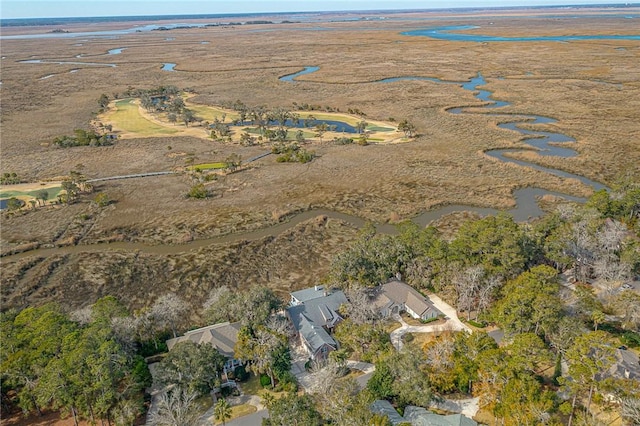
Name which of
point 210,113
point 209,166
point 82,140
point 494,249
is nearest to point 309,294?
point 494,249

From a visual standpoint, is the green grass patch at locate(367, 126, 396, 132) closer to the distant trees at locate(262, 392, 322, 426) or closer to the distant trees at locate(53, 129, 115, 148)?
the distant trees at locate(53, 129, 115, 148)

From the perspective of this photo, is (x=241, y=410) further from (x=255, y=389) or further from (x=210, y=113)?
(x=210, y=113)

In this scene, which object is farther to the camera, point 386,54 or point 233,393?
point 386,54

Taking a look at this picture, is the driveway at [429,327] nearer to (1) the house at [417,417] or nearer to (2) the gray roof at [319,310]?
(2) the gray roof at [319,310]

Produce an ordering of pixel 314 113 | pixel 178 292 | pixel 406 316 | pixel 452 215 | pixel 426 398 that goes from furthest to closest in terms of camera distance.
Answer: pixel 314 113
pixel 452 215
pixel 178 292
pixel 406 316
pixel 426 398

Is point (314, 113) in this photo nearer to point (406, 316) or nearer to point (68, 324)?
point (406, 316)

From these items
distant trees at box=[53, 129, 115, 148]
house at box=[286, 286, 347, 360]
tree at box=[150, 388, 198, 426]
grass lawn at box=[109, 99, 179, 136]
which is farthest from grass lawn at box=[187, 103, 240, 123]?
tree at box=[150, 388, 198, 426]

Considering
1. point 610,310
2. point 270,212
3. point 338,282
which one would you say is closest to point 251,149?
point 270,212
